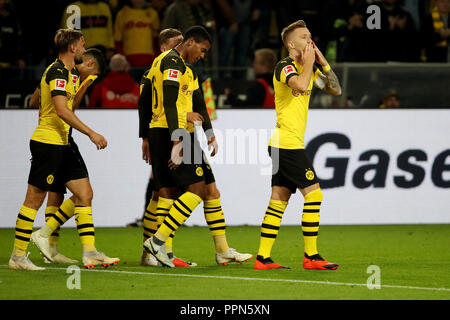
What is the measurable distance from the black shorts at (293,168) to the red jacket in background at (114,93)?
5139mm

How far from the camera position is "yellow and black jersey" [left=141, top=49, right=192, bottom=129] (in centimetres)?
834

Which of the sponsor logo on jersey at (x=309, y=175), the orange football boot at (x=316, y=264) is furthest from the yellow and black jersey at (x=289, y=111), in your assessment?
the orange football boot at (x=316, y=264)

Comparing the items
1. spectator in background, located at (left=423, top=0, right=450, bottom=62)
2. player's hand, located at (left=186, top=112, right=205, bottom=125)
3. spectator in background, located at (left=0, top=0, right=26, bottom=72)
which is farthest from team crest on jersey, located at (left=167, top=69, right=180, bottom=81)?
spectator in background, located at (left=423, top=0, right=450, bottom=62)

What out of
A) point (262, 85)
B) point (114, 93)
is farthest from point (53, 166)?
point (262, 85)

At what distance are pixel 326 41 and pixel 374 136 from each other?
3.04m

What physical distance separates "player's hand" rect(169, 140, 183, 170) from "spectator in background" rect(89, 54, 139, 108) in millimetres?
4944

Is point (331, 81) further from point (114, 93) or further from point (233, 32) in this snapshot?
point (233, 32)

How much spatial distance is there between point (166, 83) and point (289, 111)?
1.09 m

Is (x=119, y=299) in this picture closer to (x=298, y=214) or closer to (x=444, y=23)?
(x=298, y=214)

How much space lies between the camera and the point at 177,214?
332 inches

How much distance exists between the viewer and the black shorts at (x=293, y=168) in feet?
27.3

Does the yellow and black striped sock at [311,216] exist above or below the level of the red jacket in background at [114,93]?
below

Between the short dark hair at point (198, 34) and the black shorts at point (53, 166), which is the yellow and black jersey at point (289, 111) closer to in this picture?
the short dark hair at point (198, 34)

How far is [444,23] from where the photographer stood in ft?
51.7
